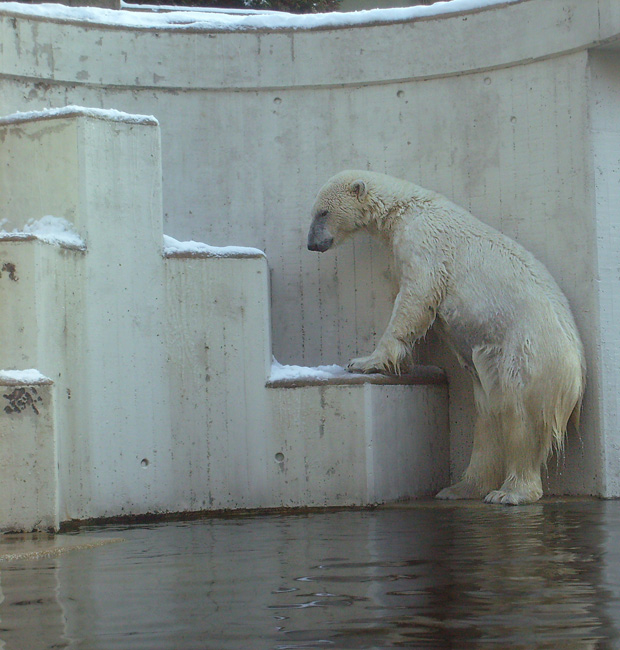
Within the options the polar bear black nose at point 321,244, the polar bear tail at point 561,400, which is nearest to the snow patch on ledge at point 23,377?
the polar bear black nose at point 321,244

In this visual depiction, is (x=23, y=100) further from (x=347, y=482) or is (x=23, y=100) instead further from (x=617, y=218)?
(x=617, y=218)

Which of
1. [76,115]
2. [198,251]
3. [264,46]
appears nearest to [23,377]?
[198,251]

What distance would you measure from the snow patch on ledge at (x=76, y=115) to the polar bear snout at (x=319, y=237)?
5.04ft

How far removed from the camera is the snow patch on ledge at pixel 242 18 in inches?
333

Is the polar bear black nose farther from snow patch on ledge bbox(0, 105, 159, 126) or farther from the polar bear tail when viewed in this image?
the polar bear tail

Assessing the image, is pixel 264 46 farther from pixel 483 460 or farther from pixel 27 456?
pixel 27 456

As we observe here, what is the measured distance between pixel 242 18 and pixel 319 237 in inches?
78.7

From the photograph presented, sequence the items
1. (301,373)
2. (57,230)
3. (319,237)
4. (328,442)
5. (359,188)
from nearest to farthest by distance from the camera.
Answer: (57,230)
(328,442)
(301,373)
(359,188)
(319,237)

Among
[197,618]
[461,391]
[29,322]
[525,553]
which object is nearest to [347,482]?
[461,391]

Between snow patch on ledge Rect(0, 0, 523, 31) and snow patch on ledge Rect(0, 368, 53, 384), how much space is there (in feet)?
10.9

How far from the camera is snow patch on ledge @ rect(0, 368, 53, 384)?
622cm

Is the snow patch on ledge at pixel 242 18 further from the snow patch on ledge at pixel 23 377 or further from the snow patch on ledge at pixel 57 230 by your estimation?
the snow patch on ledge at pixel 23 377

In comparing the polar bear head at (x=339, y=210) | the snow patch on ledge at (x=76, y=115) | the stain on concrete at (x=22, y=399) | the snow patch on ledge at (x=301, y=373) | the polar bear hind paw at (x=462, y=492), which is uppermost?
the snow patch on ledge at (x=76, y=115)

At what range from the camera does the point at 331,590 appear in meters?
3.70
